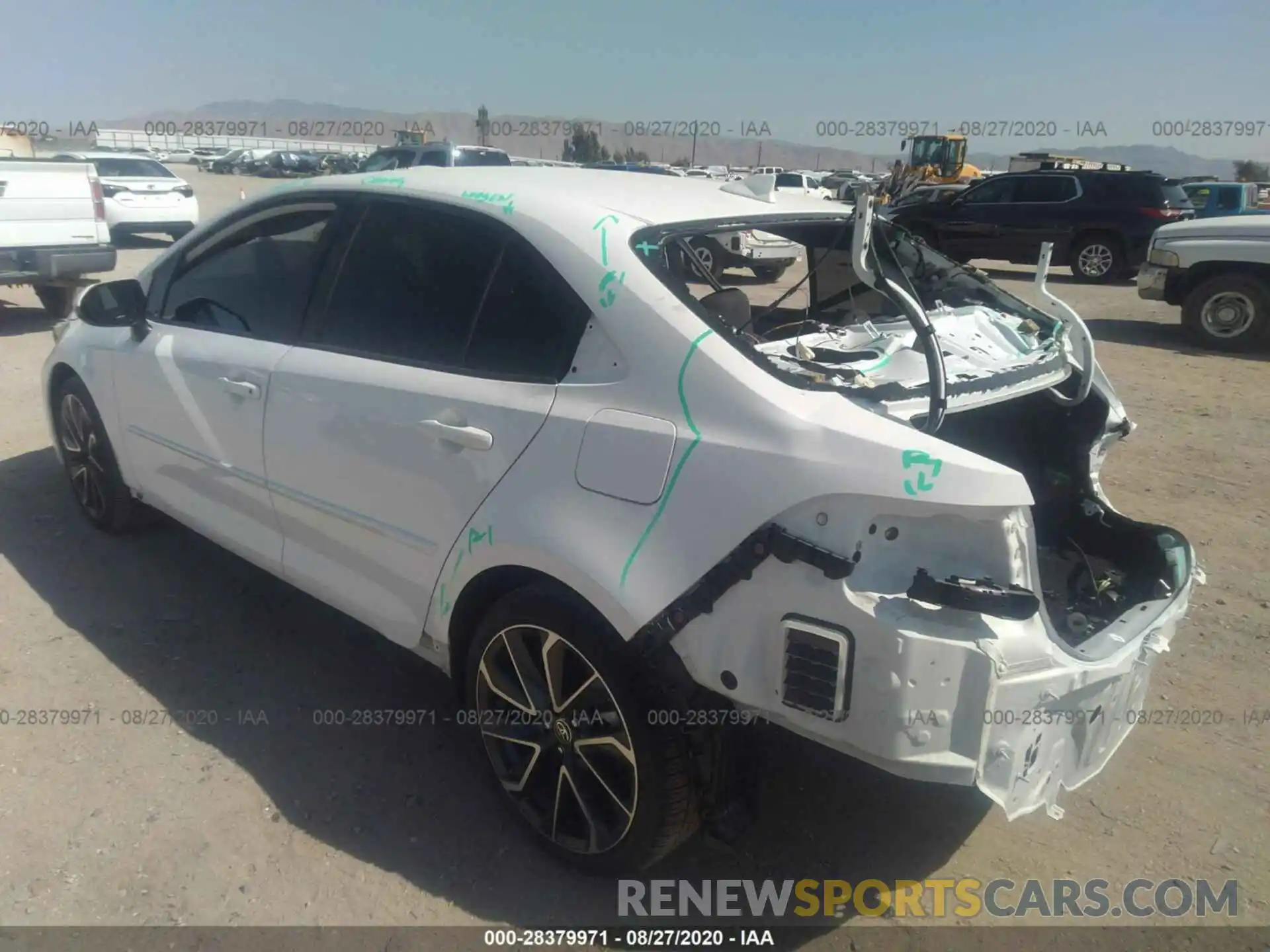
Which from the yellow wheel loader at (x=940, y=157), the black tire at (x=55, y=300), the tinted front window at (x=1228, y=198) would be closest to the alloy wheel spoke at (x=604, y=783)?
the black tire at (x=55, y=300)

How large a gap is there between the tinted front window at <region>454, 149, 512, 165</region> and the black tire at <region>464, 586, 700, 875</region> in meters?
16.4

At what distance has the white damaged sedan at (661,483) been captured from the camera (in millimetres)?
1877

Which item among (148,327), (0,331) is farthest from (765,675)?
(0,331)

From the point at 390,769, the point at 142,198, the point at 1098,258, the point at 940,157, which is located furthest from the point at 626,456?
the point at 940,157

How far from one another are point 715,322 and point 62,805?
2400 mm

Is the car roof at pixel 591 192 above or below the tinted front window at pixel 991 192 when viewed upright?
above

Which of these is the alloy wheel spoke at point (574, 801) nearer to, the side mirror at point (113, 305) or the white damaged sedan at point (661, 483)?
the white damaged sedan at point (661, 483)

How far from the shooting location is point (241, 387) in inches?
123

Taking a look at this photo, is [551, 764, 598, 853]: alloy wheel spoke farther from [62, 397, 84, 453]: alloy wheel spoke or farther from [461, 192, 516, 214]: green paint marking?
[62, 397, 84, 453]: alloy wheel spoke

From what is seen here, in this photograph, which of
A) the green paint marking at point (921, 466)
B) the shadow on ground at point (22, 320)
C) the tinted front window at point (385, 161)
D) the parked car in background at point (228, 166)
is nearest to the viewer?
the green paint marking at point (921, 466)

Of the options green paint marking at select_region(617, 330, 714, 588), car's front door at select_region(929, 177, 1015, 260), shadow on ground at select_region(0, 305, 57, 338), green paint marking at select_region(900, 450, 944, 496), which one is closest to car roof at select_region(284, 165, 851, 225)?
green paint marking at select_region(617, 330, 714, 588)

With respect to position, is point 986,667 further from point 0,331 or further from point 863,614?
point 0,331

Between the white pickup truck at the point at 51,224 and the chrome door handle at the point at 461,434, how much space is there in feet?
27.2

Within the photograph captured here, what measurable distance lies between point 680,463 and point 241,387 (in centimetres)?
183
